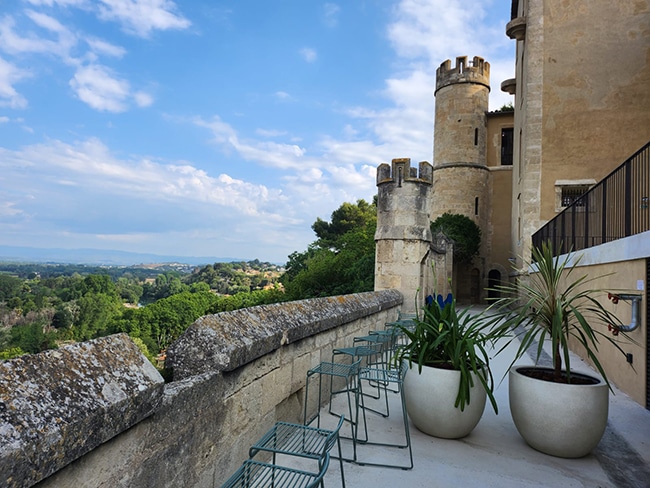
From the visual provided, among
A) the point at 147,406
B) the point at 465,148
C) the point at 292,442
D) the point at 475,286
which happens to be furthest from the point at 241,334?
the point at 465,148

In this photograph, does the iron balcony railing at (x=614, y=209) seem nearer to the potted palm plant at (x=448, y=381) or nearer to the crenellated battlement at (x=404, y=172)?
the potted palm plant at (x=448, y=381)

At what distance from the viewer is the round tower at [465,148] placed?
869 inches

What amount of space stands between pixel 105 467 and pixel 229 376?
89cm

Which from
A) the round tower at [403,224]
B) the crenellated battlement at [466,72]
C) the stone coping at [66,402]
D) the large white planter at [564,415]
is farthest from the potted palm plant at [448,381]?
the crenellated battlement at [466,72]

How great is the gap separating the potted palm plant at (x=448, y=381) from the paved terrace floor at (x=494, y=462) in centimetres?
17

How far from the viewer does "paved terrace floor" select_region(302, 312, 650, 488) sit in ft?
8.86

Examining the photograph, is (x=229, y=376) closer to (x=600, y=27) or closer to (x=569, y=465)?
(x=569, y=465)

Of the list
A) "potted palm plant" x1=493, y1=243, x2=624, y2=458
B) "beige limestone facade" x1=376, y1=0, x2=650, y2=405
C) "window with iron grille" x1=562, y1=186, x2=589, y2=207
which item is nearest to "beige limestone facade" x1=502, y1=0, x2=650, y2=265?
"beige limestone facade" x1=376, y1=0, x2=650, y2=405

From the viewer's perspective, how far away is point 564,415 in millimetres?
2920

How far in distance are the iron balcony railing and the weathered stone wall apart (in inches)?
118

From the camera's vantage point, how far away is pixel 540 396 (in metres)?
3.01

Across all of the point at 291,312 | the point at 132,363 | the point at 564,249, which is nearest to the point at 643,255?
the point at 291,312

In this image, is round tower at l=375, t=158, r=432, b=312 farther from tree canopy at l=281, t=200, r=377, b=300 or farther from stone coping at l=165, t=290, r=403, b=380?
tree canopy at l=281, t=200, r=377, b=300

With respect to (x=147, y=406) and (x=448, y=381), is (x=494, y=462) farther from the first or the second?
(x=147, y=406)
